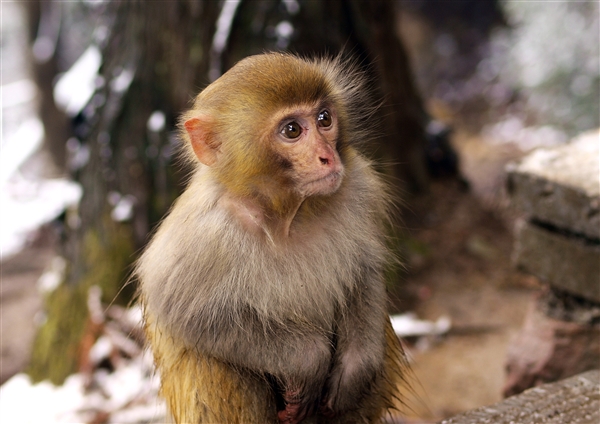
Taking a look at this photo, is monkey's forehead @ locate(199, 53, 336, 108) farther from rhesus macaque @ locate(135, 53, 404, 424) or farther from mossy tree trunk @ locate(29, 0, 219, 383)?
mossy tree trunk @ locate(29, 0, 219, 383)

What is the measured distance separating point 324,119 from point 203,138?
1.58 feet

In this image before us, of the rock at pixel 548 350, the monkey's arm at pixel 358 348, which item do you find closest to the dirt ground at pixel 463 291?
the rock at pixel 548 350

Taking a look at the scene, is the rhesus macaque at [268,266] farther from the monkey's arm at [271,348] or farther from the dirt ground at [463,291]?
the dirt ground at [463,291]

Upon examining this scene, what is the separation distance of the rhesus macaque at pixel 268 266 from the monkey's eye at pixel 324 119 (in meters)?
0.01

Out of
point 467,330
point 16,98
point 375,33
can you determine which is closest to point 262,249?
point 467,330

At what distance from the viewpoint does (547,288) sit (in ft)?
13.1

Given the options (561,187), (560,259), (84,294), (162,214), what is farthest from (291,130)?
(84,294)

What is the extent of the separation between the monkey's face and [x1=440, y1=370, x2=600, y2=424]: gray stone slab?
1.19 metres

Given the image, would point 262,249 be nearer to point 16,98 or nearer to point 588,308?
point 588,308

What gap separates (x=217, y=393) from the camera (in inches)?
102

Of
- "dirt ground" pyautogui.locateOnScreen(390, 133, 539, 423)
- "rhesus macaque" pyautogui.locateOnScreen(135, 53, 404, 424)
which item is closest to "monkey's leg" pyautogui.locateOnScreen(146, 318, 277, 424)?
"rhesus macaque" pyautogui.locateOnScreen(135, 53, 404, 424)

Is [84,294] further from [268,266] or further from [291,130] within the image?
[291,130]

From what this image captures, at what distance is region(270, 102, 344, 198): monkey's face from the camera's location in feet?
8.02

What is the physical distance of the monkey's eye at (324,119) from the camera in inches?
101
